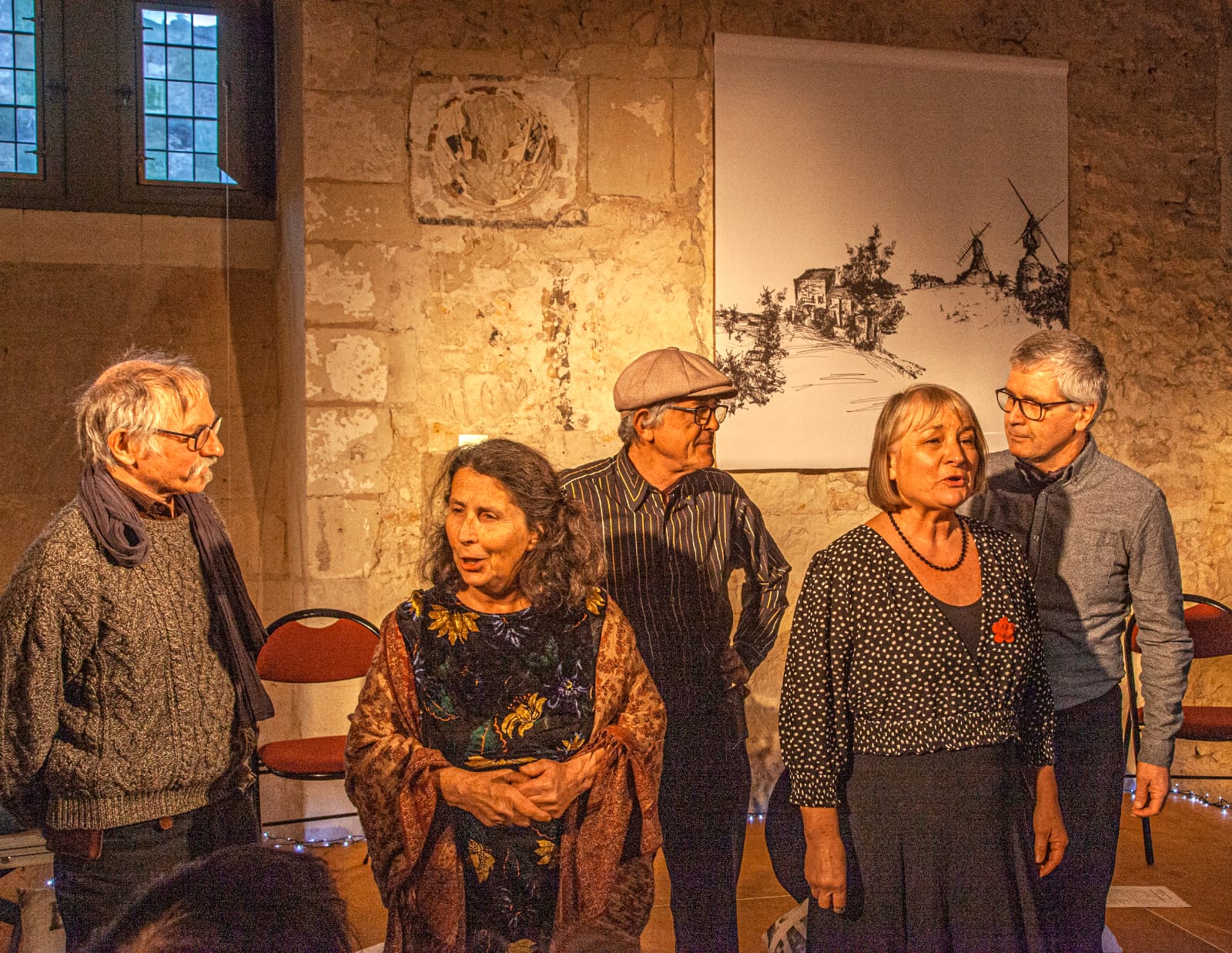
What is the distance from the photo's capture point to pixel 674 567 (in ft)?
9.05

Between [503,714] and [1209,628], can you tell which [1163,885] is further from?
[503,714]

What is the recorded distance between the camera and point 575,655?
2.03m

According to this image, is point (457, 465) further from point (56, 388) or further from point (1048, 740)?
point (56, 388)

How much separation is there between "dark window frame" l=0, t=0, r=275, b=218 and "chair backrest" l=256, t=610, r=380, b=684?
2.17 m

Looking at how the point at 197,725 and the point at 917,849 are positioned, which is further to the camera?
the point at 197,725

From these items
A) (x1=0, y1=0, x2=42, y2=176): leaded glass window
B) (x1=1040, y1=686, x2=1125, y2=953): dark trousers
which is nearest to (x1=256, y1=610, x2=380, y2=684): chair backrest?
(x1=1040, y1=686, x2=1125, y2=953): dark trousers

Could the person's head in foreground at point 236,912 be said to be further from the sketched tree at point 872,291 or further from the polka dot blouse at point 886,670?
the sketched tree at point 872,291

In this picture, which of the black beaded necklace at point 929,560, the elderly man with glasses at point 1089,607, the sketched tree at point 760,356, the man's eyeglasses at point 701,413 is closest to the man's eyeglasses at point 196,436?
the man's eyeglasses at point 701,413

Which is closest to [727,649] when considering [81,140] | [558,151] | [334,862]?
[334,862]

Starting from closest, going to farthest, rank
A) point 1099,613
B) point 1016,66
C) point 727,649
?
point 1099,613
point 727,649
point 1016,66

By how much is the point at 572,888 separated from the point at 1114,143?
4185mm

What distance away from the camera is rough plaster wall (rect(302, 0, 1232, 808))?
4.00 m

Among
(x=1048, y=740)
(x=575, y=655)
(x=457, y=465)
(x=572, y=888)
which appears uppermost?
(x=457, y=465)

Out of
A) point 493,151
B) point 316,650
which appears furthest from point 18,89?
point 316,650
